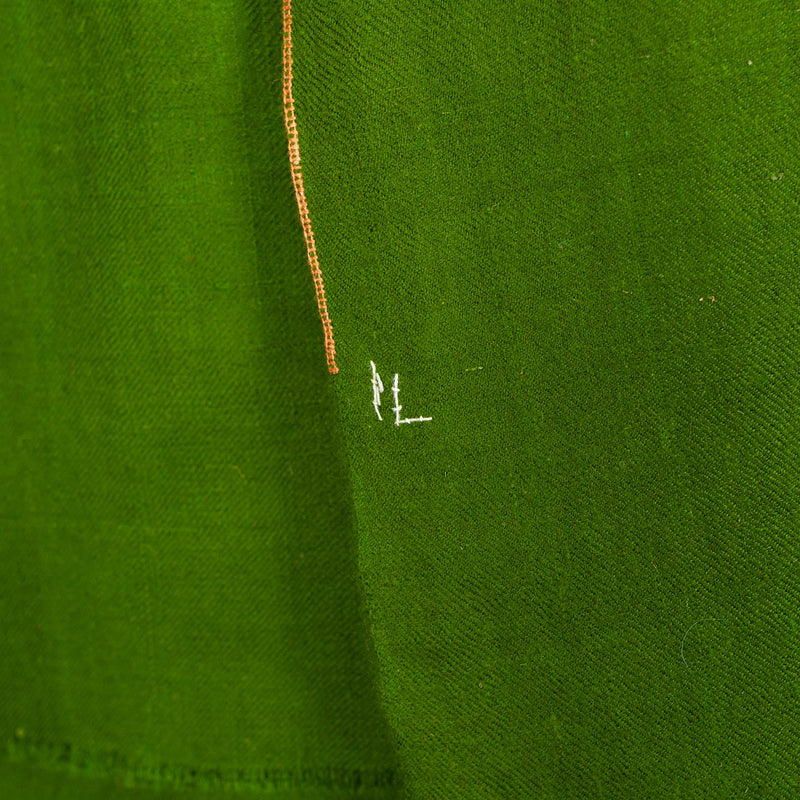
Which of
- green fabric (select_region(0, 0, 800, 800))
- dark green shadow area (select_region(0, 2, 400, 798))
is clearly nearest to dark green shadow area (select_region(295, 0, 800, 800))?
green fabric (select_region(0, 0, 800, 800))

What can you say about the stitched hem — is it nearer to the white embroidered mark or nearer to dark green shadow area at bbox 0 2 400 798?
dark green shadow area at bbox 0 2 400 798

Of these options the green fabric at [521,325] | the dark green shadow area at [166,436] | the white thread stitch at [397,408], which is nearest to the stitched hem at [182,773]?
the dark green shadow area at [166,436]

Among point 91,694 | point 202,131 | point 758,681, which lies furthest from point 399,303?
point 91,694

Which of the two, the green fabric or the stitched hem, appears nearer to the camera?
the green fabric

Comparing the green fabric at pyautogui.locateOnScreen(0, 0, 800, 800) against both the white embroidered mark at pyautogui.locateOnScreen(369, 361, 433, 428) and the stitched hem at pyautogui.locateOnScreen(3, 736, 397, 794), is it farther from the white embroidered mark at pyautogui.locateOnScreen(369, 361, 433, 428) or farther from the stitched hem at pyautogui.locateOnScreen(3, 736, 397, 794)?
the stitched hem at pyautogui.locateOnScreen(3, 736, 397, 794)

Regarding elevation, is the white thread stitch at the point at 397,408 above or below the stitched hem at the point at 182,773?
above

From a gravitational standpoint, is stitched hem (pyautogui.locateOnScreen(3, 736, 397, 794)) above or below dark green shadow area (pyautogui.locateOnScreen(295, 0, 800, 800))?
below

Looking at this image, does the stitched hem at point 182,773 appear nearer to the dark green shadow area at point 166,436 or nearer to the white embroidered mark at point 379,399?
the dark green shadow area at point 166,436
